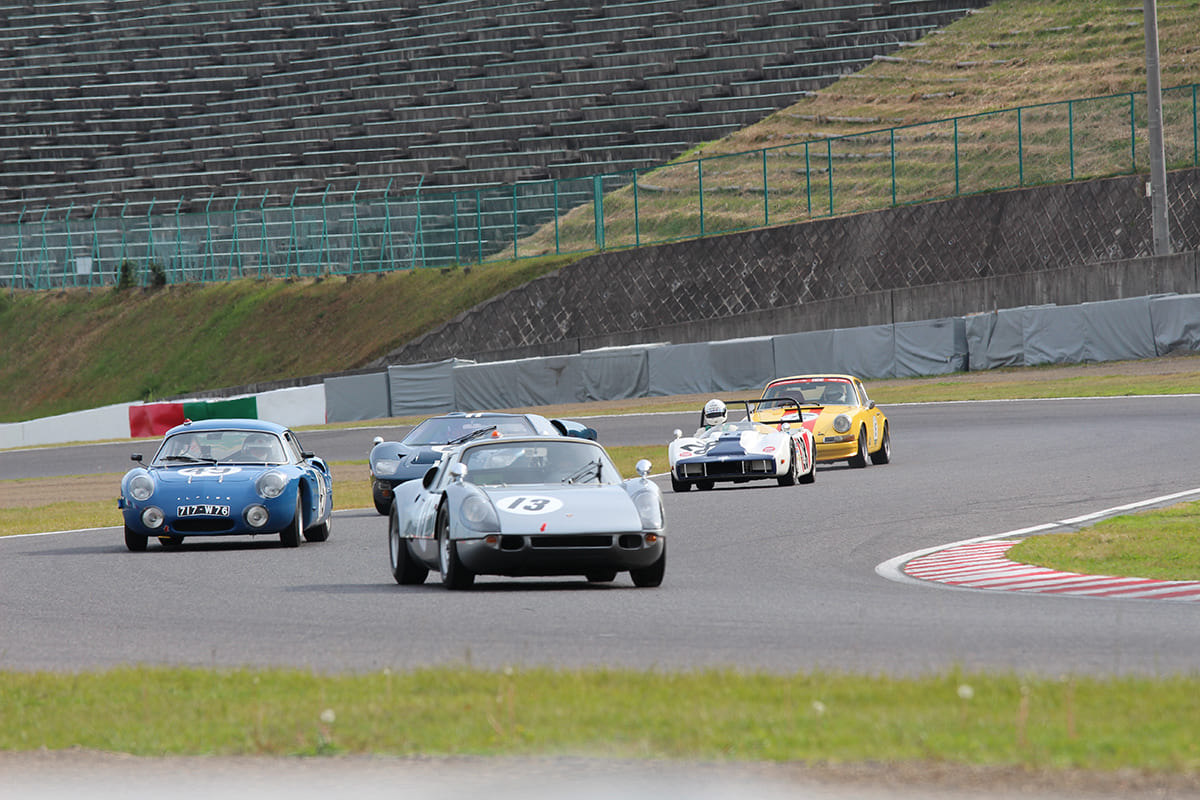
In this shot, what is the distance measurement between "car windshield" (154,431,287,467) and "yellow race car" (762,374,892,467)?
8840mm

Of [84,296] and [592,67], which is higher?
[592,67]

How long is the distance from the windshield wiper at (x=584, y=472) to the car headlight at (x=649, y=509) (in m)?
0.62

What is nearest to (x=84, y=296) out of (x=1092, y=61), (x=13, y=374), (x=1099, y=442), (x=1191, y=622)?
(x=13, y=374)

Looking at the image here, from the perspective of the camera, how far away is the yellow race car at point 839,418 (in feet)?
79.9

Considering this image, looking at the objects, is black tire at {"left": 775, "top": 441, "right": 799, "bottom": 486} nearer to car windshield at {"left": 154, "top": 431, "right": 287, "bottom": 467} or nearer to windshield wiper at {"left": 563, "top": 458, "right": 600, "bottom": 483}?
car windshield at {"left": 154, "top": 431, "right": 287, "bottom": 467}

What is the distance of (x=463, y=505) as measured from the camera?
39.2ft

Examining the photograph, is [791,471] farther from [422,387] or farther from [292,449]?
[422,387]

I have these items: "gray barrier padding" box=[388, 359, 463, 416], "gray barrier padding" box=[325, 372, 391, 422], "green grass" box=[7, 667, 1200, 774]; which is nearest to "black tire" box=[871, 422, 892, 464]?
"green grass" box=[7, 667, 1200, 774]

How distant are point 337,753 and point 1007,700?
2.67 metres

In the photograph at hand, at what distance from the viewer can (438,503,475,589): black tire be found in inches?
473

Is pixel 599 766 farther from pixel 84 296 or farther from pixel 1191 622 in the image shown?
pixel 84 296

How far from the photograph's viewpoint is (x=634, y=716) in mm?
6695

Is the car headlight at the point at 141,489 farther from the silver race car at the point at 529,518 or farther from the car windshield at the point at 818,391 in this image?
the car windshield at the point at 818,391

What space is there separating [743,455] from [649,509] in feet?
31.1
